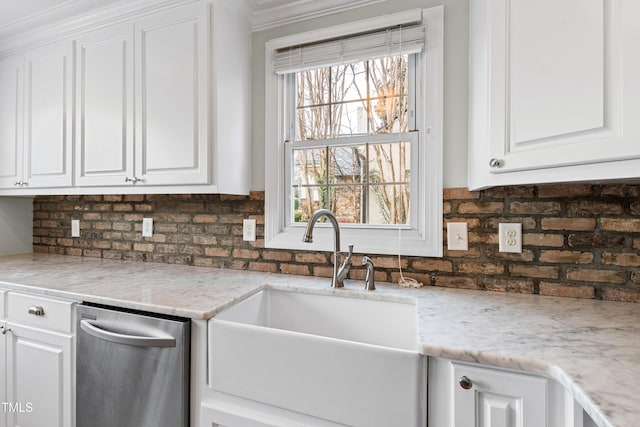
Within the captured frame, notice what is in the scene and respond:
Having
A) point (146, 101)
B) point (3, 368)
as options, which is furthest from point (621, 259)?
point (3, 368)

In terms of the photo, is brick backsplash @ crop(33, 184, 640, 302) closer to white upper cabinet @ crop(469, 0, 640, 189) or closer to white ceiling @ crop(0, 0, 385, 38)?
white upper cabinet @ crop(469, 0, 640, 189)

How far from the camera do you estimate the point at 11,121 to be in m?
2.19

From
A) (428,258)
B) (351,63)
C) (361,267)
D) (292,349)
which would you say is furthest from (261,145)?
(292,349)

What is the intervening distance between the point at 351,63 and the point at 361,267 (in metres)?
1.04

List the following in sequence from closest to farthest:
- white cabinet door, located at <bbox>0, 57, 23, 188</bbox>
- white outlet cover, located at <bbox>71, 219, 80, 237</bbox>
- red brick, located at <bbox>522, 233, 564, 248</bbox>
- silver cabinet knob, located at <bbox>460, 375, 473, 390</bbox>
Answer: silver cabinet knob, located at <bbox>460, 375, 473, 390</bbox>
red brick, located at <bbox>522, 233, 564, 248</bbox>
white cabinet door, located at <bbox>0, 57, 23, 188</bbox>
white outlet cover, located at <bbox>71, 219, 80, 237</bbox>

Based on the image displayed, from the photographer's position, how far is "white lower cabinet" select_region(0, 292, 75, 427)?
140cm

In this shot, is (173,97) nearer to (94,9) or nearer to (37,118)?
(94,9)

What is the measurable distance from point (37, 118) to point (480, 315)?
2.70 m

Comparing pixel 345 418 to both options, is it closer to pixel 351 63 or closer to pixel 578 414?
pixel 578 414

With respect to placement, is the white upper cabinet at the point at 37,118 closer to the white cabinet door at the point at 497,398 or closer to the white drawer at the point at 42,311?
the white drawer at the point at 42,311

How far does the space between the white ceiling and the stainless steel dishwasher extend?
1597mm

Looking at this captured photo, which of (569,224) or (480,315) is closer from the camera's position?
(480,315)

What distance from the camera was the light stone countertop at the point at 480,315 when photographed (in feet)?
2.31

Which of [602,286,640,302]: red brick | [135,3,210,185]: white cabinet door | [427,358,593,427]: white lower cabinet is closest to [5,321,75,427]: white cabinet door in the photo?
[135,3,210,185]: white cabinet door
